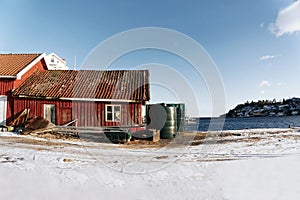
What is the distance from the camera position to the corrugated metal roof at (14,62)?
60.9 ft

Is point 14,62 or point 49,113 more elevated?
point 14,62

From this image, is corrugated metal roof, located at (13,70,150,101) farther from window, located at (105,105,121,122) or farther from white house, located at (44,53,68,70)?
white house, located at (44,53,68,70)

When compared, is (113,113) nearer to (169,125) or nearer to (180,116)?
(169,125)

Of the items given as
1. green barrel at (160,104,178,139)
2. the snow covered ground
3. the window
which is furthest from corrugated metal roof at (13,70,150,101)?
the snow covered ground

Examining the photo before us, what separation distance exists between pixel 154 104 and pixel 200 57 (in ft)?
14.7

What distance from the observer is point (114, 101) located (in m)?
16.3

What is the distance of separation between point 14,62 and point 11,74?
2.90 metres

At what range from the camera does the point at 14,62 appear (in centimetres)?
2042

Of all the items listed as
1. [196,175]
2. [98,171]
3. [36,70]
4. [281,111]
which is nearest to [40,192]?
[98,171]

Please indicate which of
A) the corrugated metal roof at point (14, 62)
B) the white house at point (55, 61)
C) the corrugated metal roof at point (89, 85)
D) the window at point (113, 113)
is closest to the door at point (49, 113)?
the corrugated metal roof at point (89, 85)

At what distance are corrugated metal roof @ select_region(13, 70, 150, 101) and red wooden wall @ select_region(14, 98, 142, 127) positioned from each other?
502 millimetres

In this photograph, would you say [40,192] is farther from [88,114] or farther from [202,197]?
[88,114]

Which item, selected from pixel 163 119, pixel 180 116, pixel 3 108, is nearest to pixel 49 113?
pixel 3 108

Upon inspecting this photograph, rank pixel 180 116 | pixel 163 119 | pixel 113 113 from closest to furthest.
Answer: pixel 163 119, pixel 113 113, pixel 180 116
